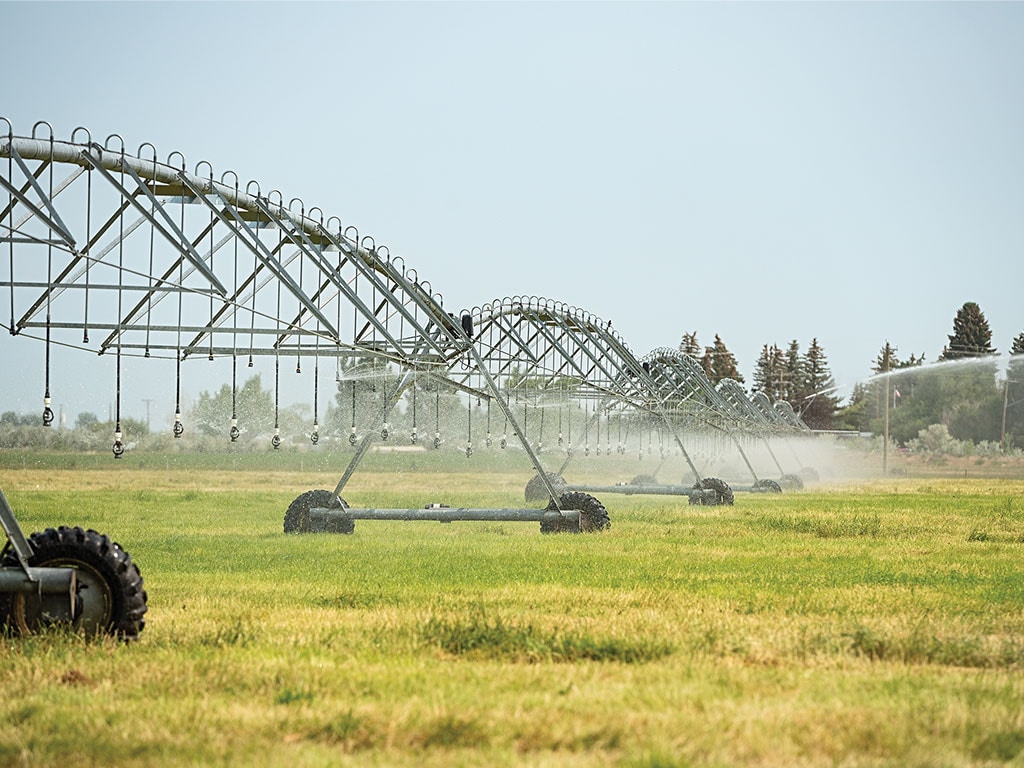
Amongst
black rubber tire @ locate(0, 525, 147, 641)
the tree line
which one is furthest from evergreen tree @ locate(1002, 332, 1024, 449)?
black rubber tire @ locate(0, 525, 147, 641)

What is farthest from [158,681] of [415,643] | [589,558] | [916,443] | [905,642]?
[916,443]

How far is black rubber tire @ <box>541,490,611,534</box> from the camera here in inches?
829

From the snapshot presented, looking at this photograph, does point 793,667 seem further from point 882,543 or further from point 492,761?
point 882,543

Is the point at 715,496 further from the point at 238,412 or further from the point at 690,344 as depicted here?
the point at 690,344

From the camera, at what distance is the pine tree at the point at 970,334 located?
113 metres

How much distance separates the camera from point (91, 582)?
30.2 feet

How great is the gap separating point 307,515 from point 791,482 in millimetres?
31202

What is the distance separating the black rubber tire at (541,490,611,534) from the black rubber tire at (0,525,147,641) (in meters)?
12.2

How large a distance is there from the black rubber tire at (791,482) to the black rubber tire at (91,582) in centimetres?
4142

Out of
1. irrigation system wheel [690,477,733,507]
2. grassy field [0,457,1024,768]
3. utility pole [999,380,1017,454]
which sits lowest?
grassy field [0,457,1024,768]

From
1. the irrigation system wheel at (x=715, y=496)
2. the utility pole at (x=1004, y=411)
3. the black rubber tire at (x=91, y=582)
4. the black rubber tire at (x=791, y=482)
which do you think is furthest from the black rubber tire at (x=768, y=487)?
the utility pole at (x=1004, y=411)

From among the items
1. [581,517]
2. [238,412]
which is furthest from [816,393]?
[581,517]

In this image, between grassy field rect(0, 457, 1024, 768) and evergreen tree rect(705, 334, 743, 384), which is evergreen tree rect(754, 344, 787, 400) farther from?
grassy field rect(0, 457, 1024, 768)

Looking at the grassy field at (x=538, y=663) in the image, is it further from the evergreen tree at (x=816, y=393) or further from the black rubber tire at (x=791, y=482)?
the evergreen tree at (x=816, y=393)
